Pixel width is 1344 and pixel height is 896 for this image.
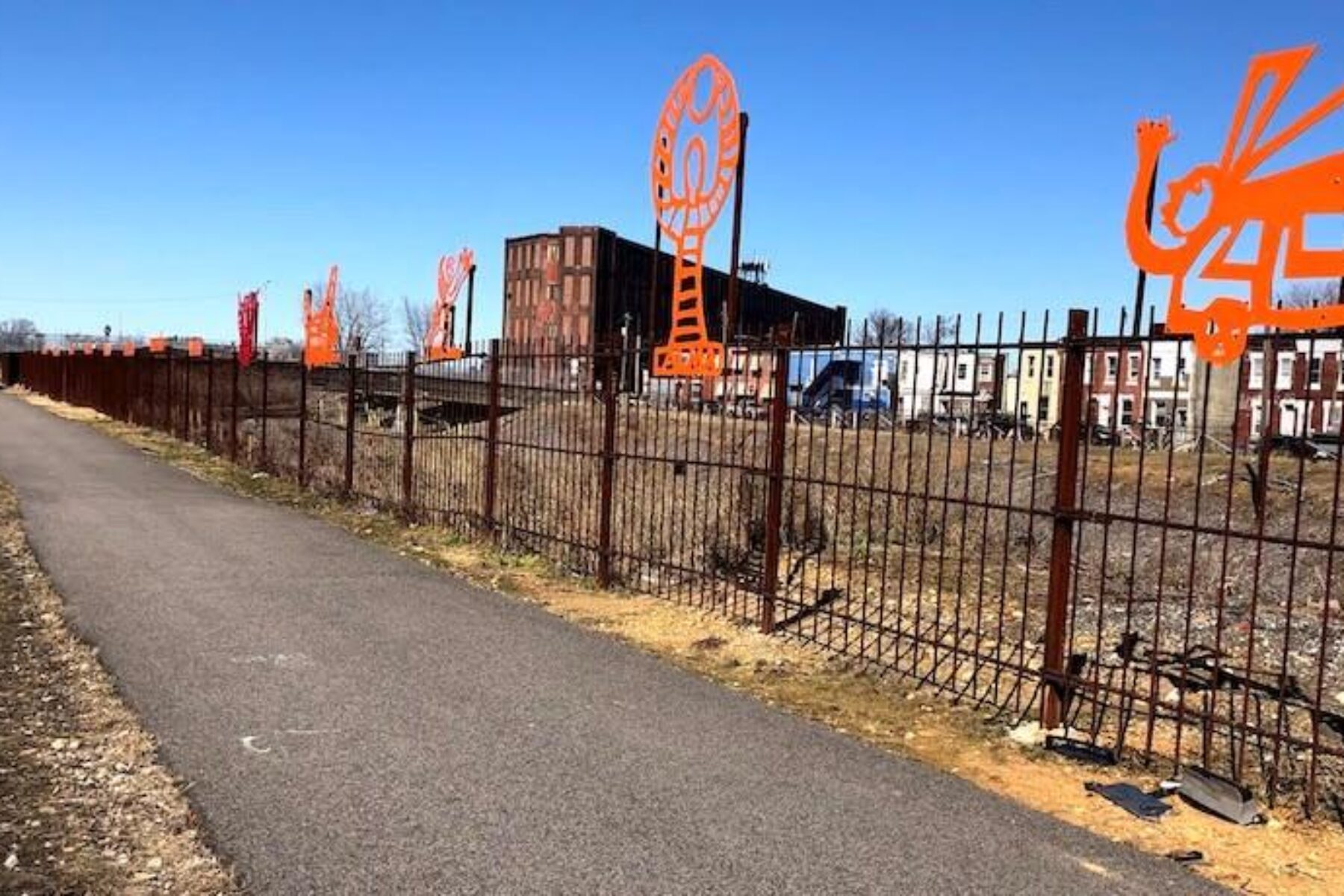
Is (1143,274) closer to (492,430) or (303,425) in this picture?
(492,430)

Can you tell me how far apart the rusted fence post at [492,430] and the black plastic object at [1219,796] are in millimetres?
8002

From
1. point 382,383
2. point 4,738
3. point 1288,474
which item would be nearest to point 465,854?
point 4,738

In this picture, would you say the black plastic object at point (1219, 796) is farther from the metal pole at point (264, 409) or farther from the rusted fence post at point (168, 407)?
the rusted fence post at point (168, 407)

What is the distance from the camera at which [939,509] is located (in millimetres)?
18891

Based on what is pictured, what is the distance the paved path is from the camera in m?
4.16

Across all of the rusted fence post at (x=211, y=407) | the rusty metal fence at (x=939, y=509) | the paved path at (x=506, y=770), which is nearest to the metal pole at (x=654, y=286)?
the rusty metal fence at (x=939, y=509)

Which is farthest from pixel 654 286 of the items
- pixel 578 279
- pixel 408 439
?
pixel 578 279

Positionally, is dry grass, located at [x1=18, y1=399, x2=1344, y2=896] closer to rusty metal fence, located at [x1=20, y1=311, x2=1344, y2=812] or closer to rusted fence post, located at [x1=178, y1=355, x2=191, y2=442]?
rusty metal fence, located at [x1=20, y1=311, x2=1344, y2=812]

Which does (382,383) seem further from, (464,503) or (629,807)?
(629,807)

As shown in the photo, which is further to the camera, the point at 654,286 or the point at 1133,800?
the point at 654,286

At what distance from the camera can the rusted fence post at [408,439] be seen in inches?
536

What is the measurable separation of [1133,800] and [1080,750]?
25.6 inches

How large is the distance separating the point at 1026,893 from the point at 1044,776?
5.11 ft

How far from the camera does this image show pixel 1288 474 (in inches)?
889
